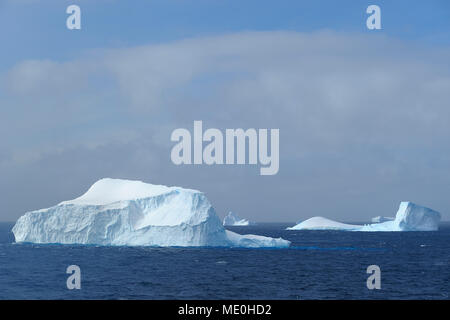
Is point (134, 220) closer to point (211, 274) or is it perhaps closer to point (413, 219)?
point (211, 274)

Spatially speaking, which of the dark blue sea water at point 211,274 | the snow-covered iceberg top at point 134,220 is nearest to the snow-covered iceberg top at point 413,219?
the dark blue sea water at point 211,274

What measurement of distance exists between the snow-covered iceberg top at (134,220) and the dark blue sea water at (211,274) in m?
1.84

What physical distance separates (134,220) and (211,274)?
66.0ft

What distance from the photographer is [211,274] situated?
36.2 meters

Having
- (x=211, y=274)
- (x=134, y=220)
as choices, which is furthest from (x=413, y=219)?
(x=211, y=274)

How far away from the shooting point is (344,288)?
3134 cm

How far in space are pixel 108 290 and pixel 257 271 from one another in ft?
41.1

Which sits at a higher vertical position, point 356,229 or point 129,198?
point 129,198

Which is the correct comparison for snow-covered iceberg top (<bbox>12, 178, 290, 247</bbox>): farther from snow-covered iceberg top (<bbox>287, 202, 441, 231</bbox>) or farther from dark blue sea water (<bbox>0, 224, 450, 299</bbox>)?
snow-covered iceberg top (<bbox>287, 202, 441, 231</bbox>)

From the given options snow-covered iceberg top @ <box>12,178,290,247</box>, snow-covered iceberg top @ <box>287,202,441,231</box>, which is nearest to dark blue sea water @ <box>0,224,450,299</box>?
snow-covered iceberg top @ <box>12,178,290,247</box>

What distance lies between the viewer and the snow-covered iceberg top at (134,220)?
52500 mm
